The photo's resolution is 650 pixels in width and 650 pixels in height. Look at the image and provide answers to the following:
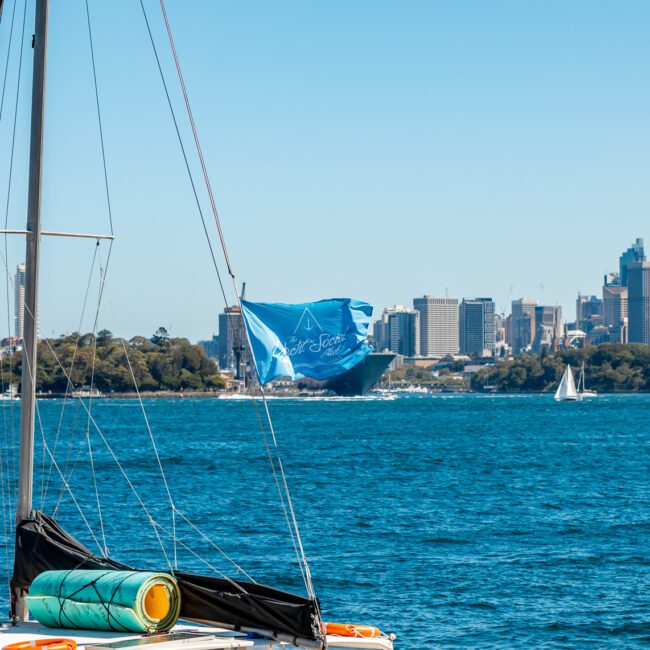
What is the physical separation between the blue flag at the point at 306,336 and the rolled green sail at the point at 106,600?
3.76 m

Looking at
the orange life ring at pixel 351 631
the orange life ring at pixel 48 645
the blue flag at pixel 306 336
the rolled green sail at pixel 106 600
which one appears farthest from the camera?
the blue flag at pixel 306 336

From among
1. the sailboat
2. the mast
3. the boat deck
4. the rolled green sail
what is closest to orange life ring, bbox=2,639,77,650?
the sailboat

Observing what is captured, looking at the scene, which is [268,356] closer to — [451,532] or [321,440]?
[451,532]

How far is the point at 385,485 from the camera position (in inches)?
2067

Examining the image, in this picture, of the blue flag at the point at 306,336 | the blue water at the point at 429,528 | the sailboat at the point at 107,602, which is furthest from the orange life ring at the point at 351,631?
the blue water at the point at 429,528

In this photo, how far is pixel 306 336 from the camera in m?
16.6

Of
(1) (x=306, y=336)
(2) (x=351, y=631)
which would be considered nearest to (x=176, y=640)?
(2) (x=351, y=631)

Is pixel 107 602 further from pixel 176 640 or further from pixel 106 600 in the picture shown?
pixel 176 640

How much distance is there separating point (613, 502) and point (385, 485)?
10197 millimetres

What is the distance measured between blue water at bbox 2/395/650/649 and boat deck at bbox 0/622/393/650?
889cm

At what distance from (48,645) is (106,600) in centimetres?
89

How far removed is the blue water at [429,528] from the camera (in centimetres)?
2430

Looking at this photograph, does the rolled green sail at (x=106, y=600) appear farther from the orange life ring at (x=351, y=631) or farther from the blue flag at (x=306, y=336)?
the blue flag at (x=306, y=336)

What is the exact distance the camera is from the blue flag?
53.9ft
